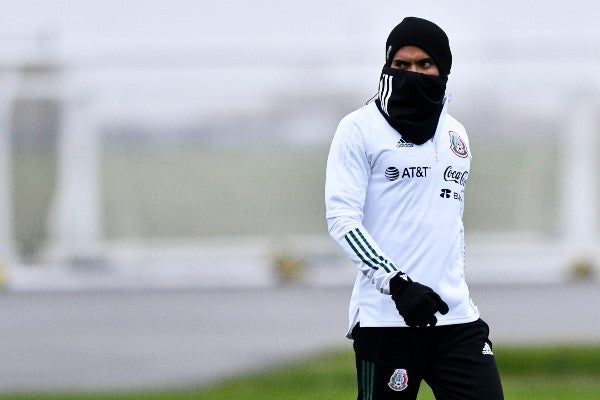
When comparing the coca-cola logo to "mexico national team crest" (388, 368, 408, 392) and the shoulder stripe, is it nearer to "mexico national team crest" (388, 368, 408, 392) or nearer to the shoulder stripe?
the shoulder stripe

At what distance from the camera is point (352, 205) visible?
4.70 meters

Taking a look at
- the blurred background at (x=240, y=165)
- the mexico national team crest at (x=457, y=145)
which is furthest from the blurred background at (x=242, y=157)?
the mexico national team crest at (x=457, y=145)

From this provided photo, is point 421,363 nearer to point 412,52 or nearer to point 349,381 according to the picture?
point 412,52

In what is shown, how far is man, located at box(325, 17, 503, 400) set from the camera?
15.6 ft

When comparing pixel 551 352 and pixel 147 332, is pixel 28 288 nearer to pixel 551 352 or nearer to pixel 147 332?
pixel 147 332

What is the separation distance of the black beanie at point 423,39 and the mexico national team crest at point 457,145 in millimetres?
226

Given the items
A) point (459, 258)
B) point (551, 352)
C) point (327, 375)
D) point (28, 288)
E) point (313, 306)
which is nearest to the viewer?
point (459, 258)

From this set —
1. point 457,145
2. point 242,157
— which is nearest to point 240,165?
point 242,157

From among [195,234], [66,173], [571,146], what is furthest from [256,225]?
[571,146]

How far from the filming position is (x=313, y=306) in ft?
55.3

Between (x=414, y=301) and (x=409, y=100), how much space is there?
2.34ft

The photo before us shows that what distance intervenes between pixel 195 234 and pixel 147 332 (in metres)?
5.63

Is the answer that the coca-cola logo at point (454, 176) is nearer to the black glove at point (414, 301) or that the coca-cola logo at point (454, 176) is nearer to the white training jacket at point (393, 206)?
the white training jacket at point (393, 206)

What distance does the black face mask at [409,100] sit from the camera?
480 cm
